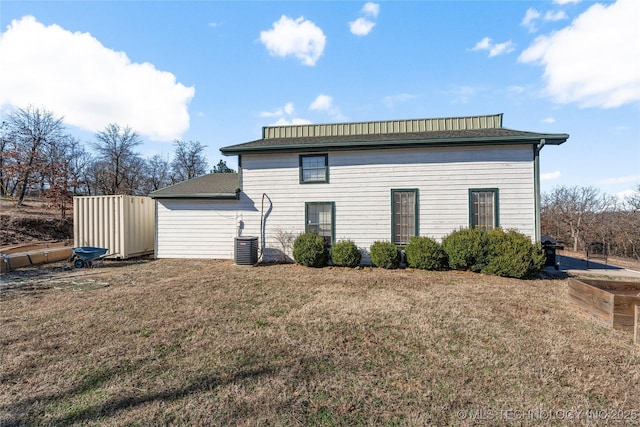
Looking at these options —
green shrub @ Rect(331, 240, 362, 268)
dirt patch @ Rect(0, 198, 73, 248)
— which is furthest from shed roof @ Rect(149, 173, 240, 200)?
dirt patch @ Rect(0, 198, 73, 248)

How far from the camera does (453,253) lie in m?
7.79

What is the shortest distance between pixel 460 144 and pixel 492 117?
2.72m

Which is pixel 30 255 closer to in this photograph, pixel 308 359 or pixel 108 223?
pixel 108 223

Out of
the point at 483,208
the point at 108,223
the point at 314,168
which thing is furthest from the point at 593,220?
the point at 108,223

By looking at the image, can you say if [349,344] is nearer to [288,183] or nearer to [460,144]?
[288,183]

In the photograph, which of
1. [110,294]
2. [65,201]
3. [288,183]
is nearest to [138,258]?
[110,294]

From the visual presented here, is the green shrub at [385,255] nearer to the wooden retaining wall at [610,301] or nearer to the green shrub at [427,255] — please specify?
the green shrub at [427,255]

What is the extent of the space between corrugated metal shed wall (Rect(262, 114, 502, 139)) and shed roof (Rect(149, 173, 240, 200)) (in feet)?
8.88

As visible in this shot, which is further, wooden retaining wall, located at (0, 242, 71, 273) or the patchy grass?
wooden retaining wall, located at (0, 242, 71, 273)

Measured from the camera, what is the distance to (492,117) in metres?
9.88

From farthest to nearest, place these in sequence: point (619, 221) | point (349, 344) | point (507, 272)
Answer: point (619, 221) < point (507, 272) < point (349, 344)

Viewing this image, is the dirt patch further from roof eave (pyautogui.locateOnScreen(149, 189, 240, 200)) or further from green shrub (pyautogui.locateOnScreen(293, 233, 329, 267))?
green shrub (pyautogui.locateOnScreen(293, 233, 329, 267))

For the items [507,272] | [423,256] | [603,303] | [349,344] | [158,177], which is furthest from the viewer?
[158,177]

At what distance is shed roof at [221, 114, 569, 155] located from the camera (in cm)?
822
